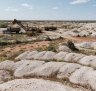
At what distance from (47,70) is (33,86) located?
516cm

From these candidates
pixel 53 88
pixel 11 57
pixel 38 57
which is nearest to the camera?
pixel 53 88

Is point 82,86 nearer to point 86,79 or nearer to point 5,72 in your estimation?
point 86,79

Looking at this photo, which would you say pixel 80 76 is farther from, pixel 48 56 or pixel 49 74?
pixel 48 56

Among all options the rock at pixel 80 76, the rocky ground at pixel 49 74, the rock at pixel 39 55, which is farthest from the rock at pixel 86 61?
the rock at pixel 39 55

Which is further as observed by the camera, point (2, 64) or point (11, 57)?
point (11, 57)

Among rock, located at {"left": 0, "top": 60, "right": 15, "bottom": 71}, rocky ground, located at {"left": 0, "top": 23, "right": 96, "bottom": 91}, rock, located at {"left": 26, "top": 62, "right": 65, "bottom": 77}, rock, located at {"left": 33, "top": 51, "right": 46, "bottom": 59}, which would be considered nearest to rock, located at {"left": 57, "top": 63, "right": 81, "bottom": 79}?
rocky ground, located at {"left": 0, "top": 23, "right": 96, "bottom": 91}

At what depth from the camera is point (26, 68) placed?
26562mm

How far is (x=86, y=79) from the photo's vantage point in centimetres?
2178

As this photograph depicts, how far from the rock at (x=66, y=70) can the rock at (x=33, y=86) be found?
7.33 feet

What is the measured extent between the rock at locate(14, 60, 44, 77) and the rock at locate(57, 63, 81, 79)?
3.42 m

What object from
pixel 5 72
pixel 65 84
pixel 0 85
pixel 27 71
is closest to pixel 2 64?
pixel 5 72

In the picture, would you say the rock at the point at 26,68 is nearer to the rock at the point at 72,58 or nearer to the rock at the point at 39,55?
the rock at the point at 39,55

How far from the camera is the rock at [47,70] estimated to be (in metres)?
24.7

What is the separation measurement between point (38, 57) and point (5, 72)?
21.9 ft
